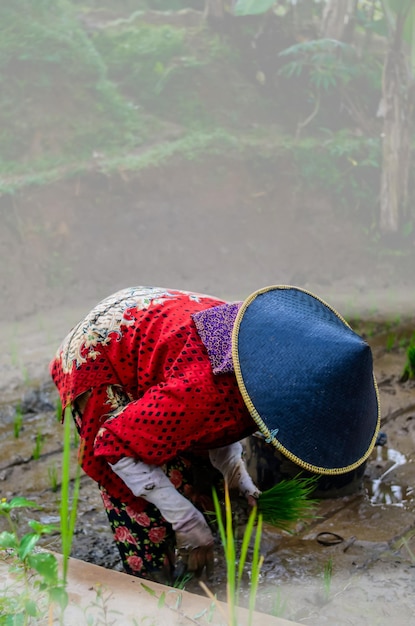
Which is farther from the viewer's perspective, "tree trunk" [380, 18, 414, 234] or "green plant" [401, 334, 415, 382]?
"tree trunk" [380, 18, 414, 234]

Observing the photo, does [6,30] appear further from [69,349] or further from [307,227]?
[69,349]

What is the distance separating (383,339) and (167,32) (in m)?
5.84

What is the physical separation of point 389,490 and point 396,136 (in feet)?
21.1

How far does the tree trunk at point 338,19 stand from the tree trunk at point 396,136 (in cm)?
76

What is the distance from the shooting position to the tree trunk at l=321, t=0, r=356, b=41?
30.3ft

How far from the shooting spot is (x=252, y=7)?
943 cm

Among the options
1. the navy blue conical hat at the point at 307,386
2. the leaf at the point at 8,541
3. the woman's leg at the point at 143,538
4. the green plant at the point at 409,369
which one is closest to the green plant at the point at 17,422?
the woman's leg at the point at 143,538

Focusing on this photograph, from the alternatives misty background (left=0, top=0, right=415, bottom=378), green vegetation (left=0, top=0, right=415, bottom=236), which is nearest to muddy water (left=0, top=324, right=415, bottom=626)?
misty background (left=0, top=0, right=415, bottom=378)

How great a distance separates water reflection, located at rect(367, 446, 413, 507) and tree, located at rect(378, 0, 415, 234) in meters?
5.63

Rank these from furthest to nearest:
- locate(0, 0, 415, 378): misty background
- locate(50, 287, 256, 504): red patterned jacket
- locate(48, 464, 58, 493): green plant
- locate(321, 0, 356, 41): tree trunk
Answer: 1. locate(321, 0, 356, 41): tree trunk
2. locate(0, 0, 415, 378): misty background
3. locate(48, 464, 58, 493): green plant
4. locate(50, 287, 256, 504): red patterned jacket

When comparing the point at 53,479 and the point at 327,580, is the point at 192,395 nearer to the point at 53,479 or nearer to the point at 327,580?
the point at 327,580

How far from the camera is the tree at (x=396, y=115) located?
8.62 meters

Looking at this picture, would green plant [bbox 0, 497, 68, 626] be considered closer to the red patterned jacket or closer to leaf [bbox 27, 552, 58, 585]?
leaf [bbox 27, 552, 58, 585]

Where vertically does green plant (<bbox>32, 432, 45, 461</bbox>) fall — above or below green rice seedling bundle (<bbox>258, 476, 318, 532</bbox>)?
below
